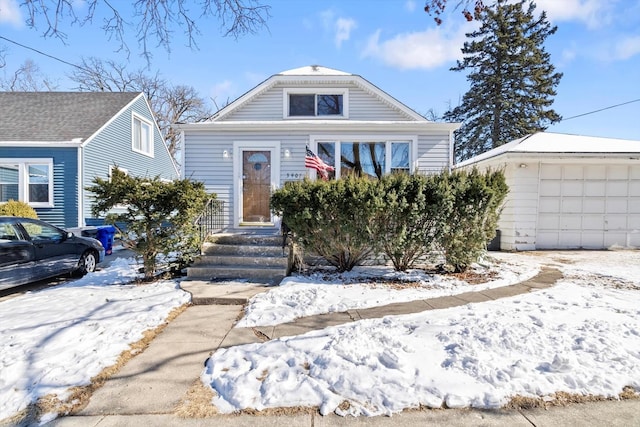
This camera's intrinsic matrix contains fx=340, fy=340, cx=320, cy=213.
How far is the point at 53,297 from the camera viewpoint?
5.20 meters

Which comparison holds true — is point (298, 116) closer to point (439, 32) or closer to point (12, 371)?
point (439, 32)

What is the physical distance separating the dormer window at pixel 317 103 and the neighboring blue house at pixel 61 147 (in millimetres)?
6308

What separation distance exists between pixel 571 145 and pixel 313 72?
823 cm

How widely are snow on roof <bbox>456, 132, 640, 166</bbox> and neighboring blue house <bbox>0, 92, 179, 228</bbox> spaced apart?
508 inches

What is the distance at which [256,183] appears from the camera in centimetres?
953

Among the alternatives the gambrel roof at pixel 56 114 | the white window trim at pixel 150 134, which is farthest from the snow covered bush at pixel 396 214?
the white window trim at pixel 150 134

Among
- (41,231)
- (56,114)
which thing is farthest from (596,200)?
(56,114)

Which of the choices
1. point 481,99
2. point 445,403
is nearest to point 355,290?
point 445,403

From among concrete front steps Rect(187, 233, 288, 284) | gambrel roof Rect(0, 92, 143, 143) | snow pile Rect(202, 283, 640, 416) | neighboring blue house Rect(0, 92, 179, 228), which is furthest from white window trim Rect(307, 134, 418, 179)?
gambrel roof Rect(0, 92, 143, 143)

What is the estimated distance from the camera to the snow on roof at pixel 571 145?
9.69 meters

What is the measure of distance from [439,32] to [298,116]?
247 inches

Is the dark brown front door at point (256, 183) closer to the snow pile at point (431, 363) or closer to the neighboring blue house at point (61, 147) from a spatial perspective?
the neighboring blue house at point (61, 147)

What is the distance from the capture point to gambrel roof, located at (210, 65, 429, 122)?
10398 mm

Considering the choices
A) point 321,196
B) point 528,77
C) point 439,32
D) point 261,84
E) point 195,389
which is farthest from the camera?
point 528,77
